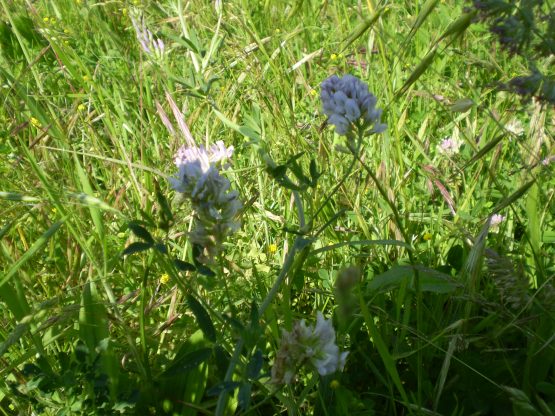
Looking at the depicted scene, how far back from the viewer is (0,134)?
6.49 ft

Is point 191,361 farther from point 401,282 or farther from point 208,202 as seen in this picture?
point 401,282

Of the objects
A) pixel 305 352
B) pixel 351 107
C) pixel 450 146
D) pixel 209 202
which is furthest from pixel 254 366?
pixel 450 146

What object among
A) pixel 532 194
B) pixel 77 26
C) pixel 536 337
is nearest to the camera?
pixel 536 337

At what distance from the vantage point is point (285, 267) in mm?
1129

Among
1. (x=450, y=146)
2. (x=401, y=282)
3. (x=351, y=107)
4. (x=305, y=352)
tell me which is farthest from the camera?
(x=450, y=146)

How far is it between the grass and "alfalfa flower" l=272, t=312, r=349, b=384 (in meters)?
0.03

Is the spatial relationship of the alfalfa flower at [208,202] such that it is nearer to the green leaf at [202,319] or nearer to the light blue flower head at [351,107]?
the green leaf at [202,319]

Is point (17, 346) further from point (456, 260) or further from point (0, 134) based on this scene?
point (456, 260)

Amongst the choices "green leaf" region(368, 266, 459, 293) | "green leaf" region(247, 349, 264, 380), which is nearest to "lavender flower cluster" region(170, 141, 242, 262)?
"green leaf" region(247, 349, 264, 380)

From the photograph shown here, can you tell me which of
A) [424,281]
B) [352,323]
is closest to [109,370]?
[352,323]

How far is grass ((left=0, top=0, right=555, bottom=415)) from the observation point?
122 cm

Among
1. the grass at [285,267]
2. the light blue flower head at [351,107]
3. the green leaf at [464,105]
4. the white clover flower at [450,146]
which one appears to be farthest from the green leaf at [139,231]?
the white clover flower at [450,146]

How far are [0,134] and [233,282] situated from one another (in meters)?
0.84

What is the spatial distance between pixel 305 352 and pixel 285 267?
0.15 metres
